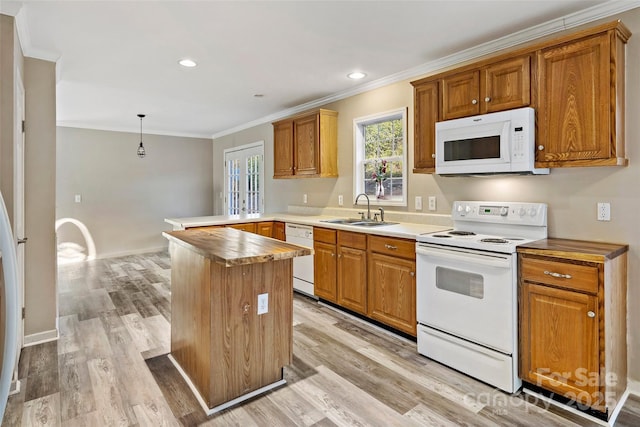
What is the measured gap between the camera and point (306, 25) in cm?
254

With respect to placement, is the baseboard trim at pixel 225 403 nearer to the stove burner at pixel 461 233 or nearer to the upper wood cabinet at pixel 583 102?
the stove burner at pixel 461 233

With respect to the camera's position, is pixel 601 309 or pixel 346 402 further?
pixel 346 402

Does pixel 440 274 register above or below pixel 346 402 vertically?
above

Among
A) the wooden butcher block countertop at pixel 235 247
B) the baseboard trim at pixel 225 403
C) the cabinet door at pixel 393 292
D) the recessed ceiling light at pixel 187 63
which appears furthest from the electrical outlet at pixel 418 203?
the recessed ceiling light at pixel 187 63

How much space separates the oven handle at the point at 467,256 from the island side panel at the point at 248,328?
1.00m

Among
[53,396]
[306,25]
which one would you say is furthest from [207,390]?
[306,25]

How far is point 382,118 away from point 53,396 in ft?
11.4

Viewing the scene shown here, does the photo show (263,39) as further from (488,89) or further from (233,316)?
(233,316)

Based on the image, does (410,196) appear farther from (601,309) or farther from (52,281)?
(52,281)

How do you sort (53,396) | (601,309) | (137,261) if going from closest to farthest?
1. (601,309)
2. (53,396)
3. (137,261)

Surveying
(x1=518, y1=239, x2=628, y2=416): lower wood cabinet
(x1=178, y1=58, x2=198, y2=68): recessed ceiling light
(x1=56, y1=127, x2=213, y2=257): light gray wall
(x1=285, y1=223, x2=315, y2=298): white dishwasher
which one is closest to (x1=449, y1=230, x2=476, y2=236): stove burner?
(x1=518, y1=239, x2=628, y2=416): lower wood cabinet

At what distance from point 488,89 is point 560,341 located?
169 centimetres

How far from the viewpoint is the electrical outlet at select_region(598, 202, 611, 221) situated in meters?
2.27

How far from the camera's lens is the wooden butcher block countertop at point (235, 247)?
6.21ft
